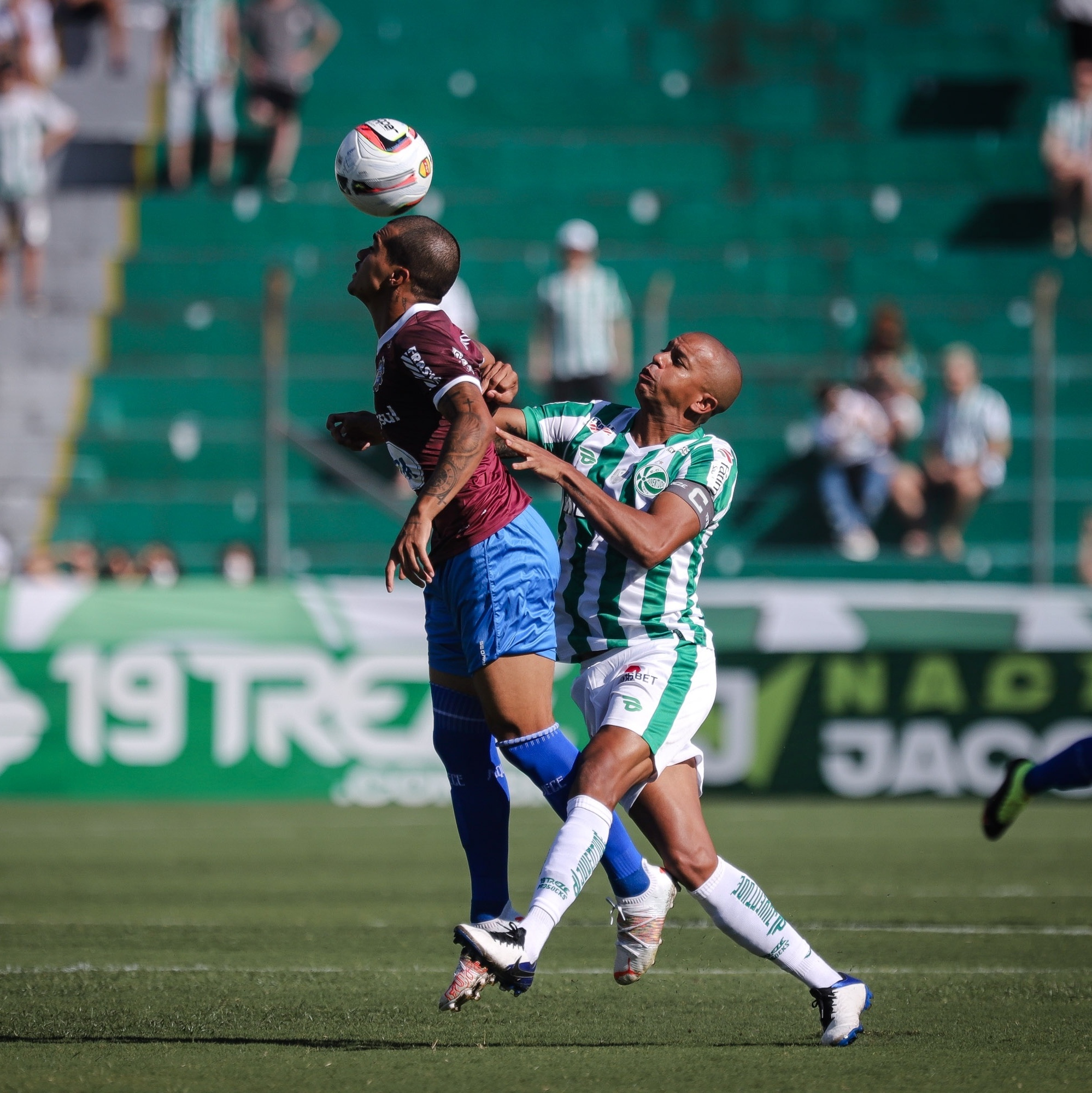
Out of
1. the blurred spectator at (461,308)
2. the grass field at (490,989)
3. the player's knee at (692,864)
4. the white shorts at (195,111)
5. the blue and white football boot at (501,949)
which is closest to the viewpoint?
the blue and white football boot at (501,949)

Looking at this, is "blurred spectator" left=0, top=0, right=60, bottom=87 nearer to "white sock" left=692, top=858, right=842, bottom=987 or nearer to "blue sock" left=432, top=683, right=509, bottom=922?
"blue sock" left=432, top=683, right=509, bottom=922

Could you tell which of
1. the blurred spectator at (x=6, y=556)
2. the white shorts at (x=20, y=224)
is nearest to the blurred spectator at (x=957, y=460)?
the blurred spectator at (x=6, y=556)

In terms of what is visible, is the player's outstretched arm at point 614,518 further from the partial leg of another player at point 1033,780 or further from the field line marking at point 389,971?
the field line marking at point 389,971

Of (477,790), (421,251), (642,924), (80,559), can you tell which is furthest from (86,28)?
(642,924)

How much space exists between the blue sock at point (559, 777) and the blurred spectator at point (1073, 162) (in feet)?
44.5

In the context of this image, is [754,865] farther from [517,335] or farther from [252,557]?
[517,335]

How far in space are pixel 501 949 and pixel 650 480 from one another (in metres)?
1.47

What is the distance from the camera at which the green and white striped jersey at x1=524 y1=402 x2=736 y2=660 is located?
5.19m

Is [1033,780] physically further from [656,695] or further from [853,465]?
[853,465]

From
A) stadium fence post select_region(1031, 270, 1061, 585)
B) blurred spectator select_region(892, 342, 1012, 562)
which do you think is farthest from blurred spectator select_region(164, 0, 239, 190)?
stadium fence post select_region(1031, 270, 1061, 585)

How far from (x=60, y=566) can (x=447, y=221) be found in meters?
6.22

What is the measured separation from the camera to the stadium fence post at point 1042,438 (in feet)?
44.6

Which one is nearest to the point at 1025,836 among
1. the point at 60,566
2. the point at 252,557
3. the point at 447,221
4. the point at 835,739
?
the point at 835,739

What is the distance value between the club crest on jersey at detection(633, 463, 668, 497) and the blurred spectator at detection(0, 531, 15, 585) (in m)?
8.96
